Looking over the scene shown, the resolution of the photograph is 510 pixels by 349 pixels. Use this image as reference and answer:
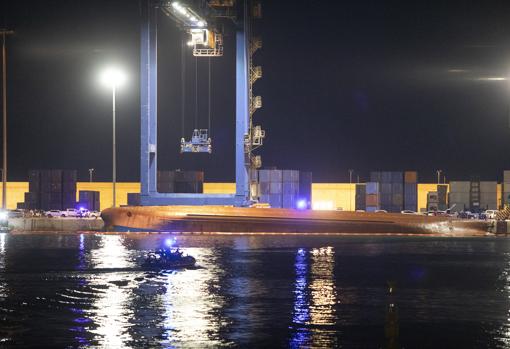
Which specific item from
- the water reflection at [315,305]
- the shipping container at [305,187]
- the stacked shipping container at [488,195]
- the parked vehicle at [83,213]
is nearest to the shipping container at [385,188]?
the shipping container at [305,187]

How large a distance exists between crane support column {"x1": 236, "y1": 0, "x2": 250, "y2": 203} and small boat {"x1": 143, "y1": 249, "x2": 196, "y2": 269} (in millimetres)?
24495

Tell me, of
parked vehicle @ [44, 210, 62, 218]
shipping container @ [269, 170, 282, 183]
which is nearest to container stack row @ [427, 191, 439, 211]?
shipping container @ [269, 170, 282, 183]

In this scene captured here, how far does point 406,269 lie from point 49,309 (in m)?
18.8

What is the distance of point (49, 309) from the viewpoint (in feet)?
81.5

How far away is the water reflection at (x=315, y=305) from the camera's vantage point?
2038 centimetres

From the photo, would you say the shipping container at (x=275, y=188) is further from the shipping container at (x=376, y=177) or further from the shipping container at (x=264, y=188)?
the shipping container at (x=376, y=177)

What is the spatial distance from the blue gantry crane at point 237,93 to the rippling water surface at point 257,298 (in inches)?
500

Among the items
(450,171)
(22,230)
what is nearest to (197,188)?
(22,230)

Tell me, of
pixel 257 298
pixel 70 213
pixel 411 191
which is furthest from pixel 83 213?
pixel 257 298

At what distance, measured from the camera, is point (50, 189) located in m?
79.4

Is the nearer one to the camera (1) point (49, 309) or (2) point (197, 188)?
(1) point (49, 309)

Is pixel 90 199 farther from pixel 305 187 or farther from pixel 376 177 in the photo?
pixel 376 177

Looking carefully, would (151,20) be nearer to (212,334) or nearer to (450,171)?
(212,334)

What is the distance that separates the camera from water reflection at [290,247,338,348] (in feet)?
66.8
